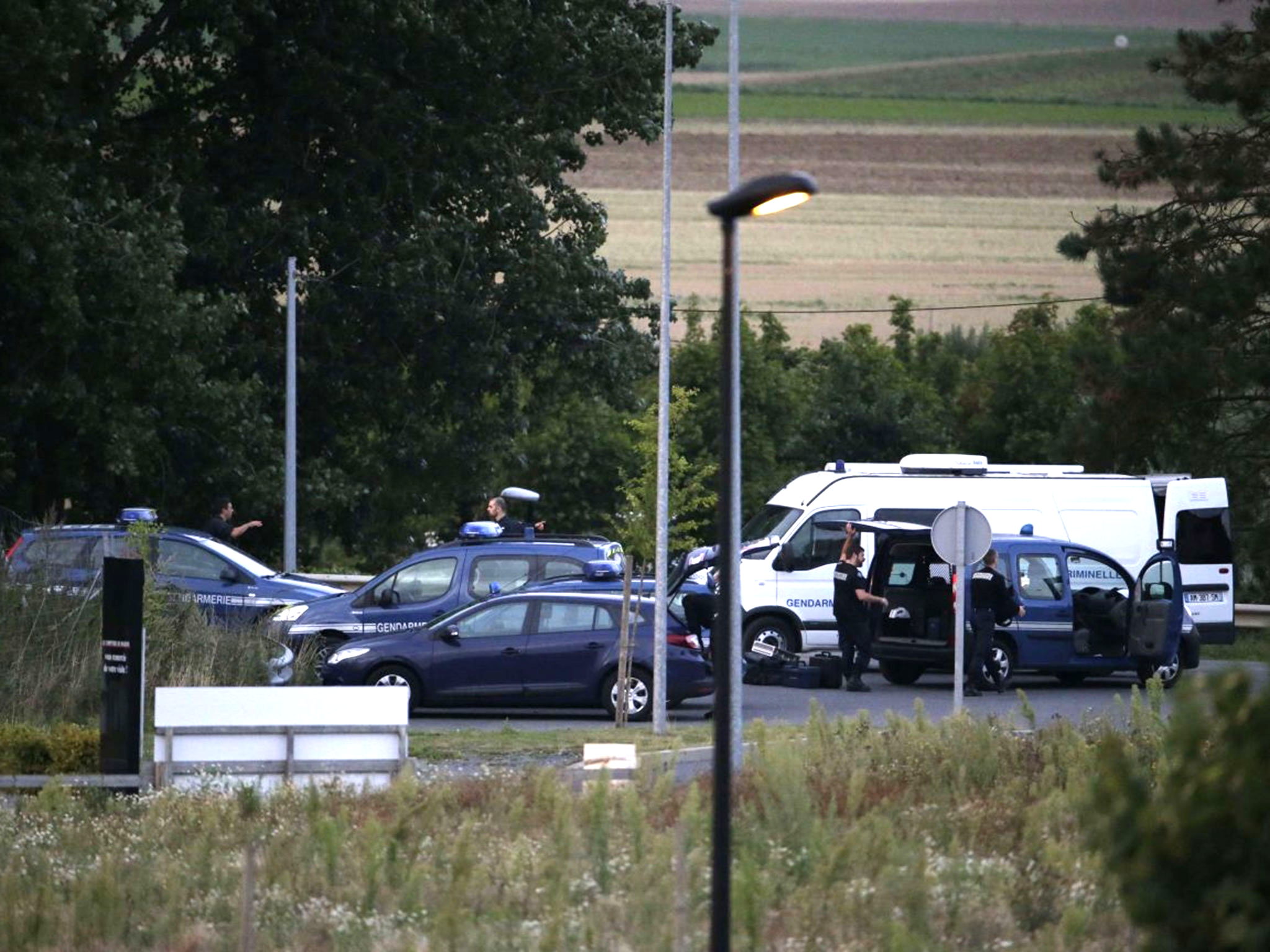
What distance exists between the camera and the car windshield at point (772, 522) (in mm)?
25984

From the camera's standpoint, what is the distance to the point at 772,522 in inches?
1047

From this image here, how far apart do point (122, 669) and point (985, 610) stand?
35.1 feet

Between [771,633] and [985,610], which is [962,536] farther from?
[771,633]

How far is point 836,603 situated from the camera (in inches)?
887

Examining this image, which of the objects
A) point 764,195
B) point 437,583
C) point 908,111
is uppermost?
point 908,111

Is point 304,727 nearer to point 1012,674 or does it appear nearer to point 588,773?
point 588,773

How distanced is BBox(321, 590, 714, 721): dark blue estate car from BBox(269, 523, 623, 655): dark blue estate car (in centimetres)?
79

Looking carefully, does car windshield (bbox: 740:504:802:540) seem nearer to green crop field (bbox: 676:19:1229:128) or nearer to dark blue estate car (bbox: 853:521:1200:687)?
dark blue estate car (bbox: 853:521:1200:687)

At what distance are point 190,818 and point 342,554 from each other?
4127 cm

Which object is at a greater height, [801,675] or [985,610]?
[985,610]

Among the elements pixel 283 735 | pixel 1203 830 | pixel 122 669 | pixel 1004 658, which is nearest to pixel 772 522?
pixel 1004 658

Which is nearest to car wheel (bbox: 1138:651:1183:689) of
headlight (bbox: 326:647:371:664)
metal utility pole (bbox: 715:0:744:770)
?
metal utility pole (bbox: 715:0:744:770)

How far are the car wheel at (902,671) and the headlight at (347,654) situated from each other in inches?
301

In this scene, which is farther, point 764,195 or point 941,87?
point 941,87
